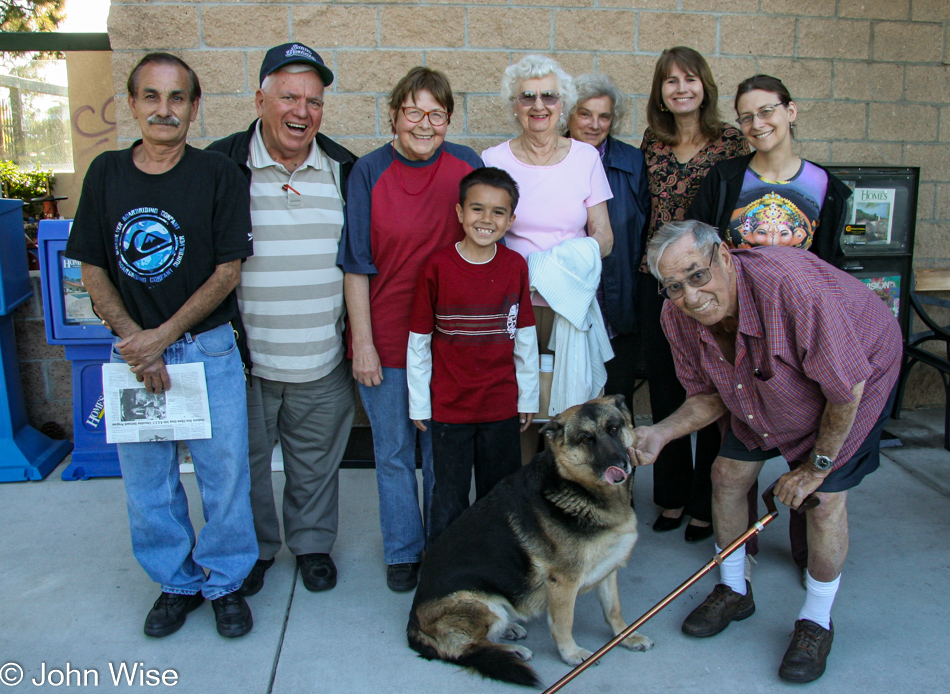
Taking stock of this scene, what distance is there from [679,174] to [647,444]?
141cm

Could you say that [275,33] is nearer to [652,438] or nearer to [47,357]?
[47,357]

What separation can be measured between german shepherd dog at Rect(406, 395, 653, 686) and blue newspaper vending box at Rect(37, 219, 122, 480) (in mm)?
2560

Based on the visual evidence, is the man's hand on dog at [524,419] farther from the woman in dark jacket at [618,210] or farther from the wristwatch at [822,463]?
the wristwatch at [822,463]

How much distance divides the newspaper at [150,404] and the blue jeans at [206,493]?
0.13 ft

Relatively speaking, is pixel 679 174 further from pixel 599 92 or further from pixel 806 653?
pixel 806 653

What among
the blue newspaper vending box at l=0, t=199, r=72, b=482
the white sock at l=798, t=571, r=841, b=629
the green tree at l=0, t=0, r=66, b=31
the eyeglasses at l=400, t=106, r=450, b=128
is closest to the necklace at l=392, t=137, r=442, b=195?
the eyeglasses at l=400, t=106, r=450, b=128

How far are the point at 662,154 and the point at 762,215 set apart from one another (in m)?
0.62

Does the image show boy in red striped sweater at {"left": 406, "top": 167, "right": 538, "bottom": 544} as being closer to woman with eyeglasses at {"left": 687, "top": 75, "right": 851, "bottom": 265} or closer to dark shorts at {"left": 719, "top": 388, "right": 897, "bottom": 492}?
woman with eyeglasses at {"left": 687, "top": 75, "right": 851, "bottom": 265}

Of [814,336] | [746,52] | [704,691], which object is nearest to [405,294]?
[814,336]

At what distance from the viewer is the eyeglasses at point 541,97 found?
3.21 m

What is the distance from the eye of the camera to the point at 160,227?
2.62 metres

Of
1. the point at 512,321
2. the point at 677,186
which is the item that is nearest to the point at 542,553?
the point at 512,321

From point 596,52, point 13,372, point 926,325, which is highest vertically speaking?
point 596,52

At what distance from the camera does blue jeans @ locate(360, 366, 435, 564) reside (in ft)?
10.2
